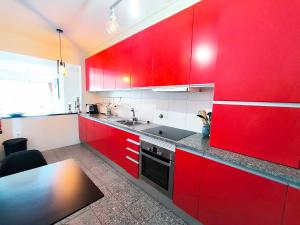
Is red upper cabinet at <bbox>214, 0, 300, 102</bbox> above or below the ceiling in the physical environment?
below

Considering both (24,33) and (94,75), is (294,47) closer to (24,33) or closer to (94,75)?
(94,75)

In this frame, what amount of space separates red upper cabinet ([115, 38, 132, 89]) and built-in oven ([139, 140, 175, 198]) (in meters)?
1.14

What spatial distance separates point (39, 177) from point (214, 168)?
55.3 inches

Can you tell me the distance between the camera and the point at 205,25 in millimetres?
1319

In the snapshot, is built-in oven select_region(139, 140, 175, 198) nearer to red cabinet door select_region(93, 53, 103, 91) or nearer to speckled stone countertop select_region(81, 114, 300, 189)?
speckled stone countertop select_region(81, 114, 300, 189)

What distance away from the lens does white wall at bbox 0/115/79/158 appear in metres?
2.76

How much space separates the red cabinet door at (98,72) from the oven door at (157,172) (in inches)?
77.2

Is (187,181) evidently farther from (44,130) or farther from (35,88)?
(35,88)

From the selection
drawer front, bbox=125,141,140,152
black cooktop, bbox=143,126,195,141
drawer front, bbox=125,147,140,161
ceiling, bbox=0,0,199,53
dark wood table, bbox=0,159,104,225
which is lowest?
drawer front, bbox=125,147,140,161

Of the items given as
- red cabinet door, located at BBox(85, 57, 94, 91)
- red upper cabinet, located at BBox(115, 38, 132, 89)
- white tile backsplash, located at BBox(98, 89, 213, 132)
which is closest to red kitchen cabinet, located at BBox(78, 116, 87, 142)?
red cabinet door, located at BBox(85, 57, 94, 91)

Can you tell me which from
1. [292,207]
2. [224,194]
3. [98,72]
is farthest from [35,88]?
[292,207]

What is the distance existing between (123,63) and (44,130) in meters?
2.52

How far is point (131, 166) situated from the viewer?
2.00m

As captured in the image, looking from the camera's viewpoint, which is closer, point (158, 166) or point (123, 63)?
point (158, 166)
